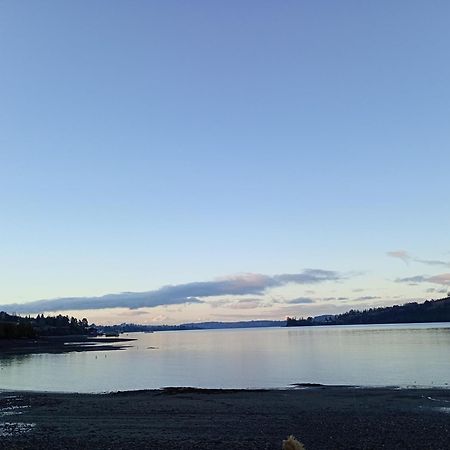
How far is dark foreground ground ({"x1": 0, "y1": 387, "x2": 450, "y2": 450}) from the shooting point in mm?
20281

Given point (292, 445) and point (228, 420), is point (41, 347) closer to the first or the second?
point (228, 420)

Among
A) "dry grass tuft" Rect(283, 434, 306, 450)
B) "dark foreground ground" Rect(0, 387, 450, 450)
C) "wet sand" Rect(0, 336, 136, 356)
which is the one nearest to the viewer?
"dry grass tuft" Rect(283, 434, 306, 450)

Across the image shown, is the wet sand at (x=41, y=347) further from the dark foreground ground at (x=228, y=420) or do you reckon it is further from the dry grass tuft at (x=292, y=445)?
the dry grass tuft at (x=292, y=445)

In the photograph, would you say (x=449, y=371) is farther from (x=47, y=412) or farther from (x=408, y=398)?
(x=47, y=412)

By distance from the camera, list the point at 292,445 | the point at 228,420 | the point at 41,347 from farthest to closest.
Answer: the point at 41,347 < the point at 228,420 < the point at 292,445

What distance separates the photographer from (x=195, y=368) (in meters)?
68.8

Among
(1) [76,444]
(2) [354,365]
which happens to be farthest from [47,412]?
(2) [354,365]

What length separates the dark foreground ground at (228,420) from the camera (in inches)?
798

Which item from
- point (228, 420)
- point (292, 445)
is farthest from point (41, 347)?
point (292, 445)

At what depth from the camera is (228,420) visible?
85.2 ft

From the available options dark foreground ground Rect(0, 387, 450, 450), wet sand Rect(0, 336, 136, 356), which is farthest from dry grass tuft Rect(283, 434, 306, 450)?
wet sand Rect(0, 336, 136, 356)

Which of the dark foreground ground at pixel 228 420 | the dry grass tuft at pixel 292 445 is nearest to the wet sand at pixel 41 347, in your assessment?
the dark foreground ground at pixel 228 420

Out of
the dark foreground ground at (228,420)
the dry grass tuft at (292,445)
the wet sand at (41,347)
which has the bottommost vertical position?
the wet sand at (41,347)

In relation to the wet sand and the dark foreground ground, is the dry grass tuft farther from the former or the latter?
the wet sand
